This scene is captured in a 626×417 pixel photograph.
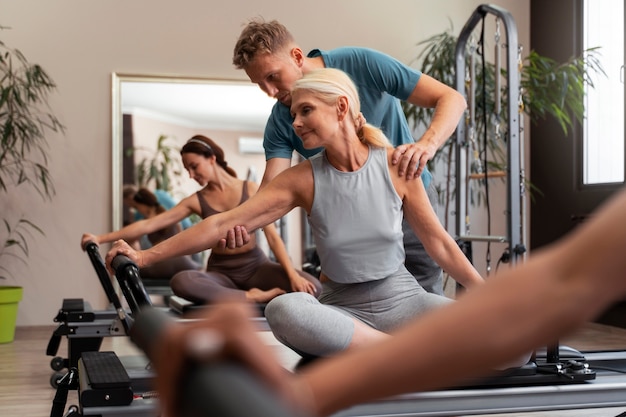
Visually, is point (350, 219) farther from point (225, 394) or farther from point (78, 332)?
point (78, 332)

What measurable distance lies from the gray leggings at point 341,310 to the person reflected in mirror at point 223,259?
2.05 meters

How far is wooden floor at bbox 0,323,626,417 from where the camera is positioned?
3.20m

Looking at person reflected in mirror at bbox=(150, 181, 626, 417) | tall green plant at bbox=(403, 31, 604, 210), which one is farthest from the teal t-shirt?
tall green plant at bbox=(403, 31, 604, 210)

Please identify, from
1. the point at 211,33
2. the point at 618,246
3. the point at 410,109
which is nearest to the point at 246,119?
the point at 211,33

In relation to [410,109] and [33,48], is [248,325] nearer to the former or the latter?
[410,109]

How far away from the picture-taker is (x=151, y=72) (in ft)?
20.2

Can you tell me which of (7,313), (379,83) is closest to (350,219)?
(379,83)

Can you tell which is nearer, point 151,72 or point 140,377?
point 140,377

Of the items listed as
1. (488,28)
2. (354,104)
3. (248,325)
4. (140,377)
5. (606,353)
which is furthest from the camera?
(488,28)

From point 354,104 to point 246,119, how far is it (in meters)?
4.25

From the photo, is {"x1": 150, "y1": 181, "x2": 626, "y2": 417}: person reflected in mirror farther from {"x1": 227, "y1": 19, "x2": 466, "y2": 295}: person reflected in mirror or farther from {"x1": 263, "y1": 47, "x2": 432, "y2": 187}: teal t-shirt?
{"x1": 263, "y1": 47, "x2": 432, "y2": 187}: teal t-shirt

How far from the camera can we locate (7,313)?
208 inches

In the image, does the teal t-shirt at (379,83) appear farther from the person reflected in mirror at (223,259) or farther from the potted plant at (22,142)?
the potted plant at (22,142)

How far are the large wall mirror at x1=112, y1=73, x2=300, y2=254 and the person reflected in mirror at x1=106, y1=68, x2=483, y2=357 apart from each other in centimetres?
404
